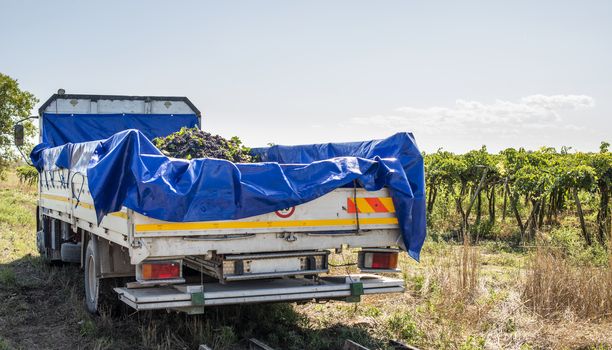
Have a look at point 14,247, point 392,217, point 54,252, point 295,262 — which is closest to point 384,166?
point 392,217

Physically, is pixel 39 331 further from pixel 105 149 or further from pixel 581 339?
pixel 581 339

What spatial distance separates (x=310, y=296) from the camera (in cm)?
625

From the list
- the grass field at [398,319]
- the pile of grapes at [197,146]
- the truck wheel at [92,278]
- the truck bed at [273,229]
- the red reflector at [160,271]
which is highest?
the pile of grapes at [197,146]

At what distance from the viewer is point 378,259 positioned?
6.70 m

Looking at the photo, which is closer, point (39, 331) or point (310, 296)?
point (310, 296)

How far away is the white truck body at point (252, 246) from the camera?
5.67 m

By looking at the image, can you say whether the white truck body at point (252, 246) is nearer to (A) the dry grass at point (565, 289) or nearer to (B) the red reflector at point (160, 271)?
(B) the red reflector at point (160, 271)

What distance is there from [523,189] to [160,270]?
11158 millimetres

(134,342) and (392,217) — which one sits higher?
(392,217)

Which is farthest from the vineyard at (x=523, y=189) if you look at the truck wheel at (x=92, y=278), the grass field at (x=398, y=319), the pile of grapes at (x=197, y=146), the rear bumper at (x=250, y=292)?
the truck wheel at (x=92, y=278)

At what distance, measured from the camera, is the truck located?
570cm

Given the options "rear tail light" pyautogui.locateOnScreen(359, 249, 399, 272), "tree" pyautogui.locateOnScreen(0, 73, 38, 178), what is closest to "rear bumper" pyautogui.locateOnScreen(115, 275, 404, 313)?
"rear tail light" pyautogui.locateOnScreen(359, 249, 399, 272)

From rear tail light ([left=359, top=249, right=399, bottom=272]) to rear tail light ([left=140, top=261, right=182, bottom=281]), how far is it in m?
1.95

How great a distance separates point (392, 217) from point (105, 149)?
293cm
